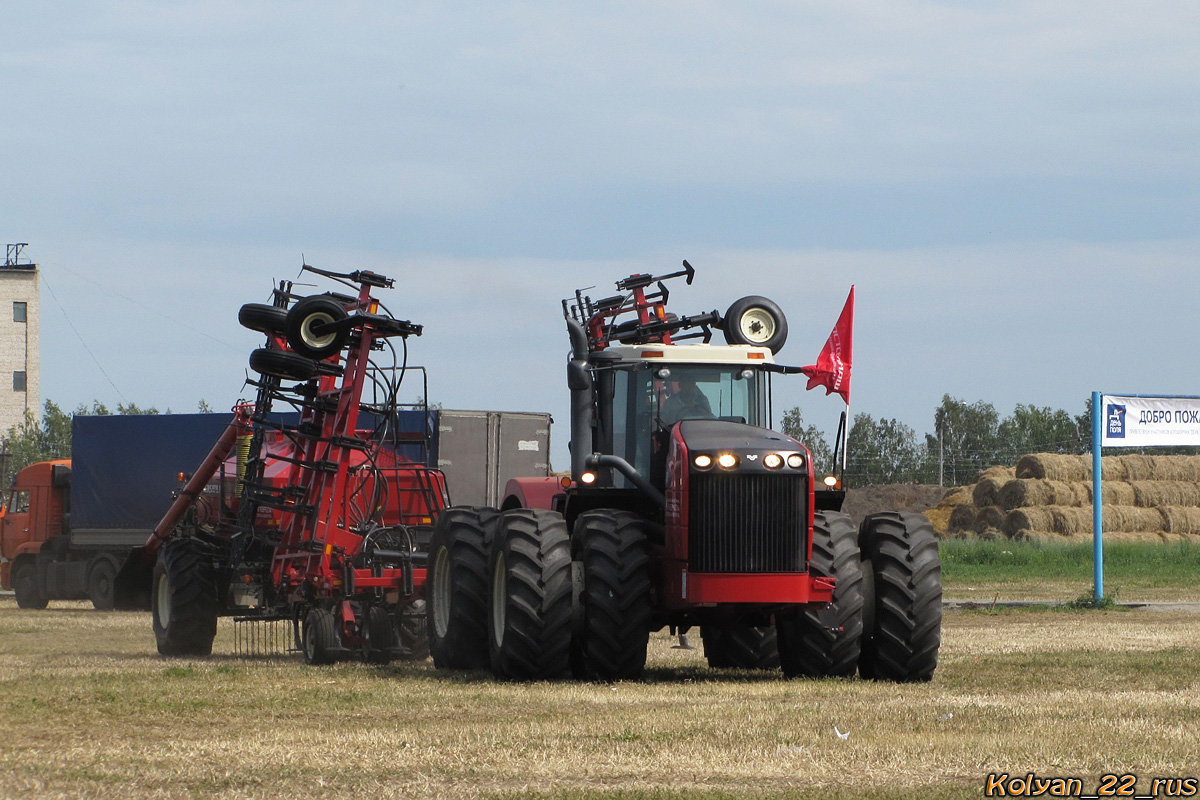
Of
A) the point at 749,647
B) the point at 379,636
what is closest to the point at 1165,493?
the point at 749,647

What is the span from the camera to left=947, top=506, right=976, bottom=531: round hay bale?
48.0m

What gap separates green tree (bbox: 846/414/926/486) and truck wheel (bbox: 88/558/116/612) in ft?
179

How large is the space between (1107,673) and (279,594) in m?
8.82

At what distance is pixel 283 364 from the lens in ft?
58.7

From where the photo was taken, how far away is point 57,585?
3238 centimetres

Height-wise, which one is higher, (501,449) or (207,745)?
(501,449)

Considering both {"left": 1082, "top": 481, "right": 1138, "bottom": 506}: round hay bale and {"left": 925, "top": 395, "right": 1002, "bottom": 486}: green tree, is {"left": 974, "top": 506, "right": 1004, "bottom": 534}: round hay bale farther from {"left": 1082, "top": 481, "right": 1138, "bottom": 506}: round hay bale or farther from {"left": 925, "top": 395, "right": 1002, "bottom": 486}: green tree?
{"left": 925, "top": 395, "right": 1002, "bottom": 486}: green tree

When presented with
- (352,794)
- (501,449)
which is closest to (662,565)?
(352,794)

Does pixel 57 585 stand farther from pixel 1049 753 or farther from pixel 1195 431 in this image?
pixel 1049 753

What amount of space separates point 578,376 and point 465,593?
2.30 m

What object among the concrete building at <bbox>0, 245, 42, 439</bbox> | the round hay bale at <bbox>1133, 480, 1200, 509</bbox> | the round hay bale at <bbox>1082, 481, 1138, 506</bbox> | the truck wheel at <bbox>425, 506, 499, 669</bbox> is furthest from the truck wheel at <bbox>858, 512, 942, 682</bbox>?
the concrete building at <bbox>0, 245, 42, 439</bbox>

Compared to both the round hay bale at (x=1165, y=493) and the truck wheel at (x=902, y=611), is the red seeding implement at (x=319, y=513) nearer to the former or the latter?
the truck wheel at (x=902, y=611)

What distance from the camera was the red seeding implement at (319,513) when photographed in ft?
53.4

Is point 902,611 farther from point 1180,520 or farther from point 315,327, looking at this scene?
point 1180,520
